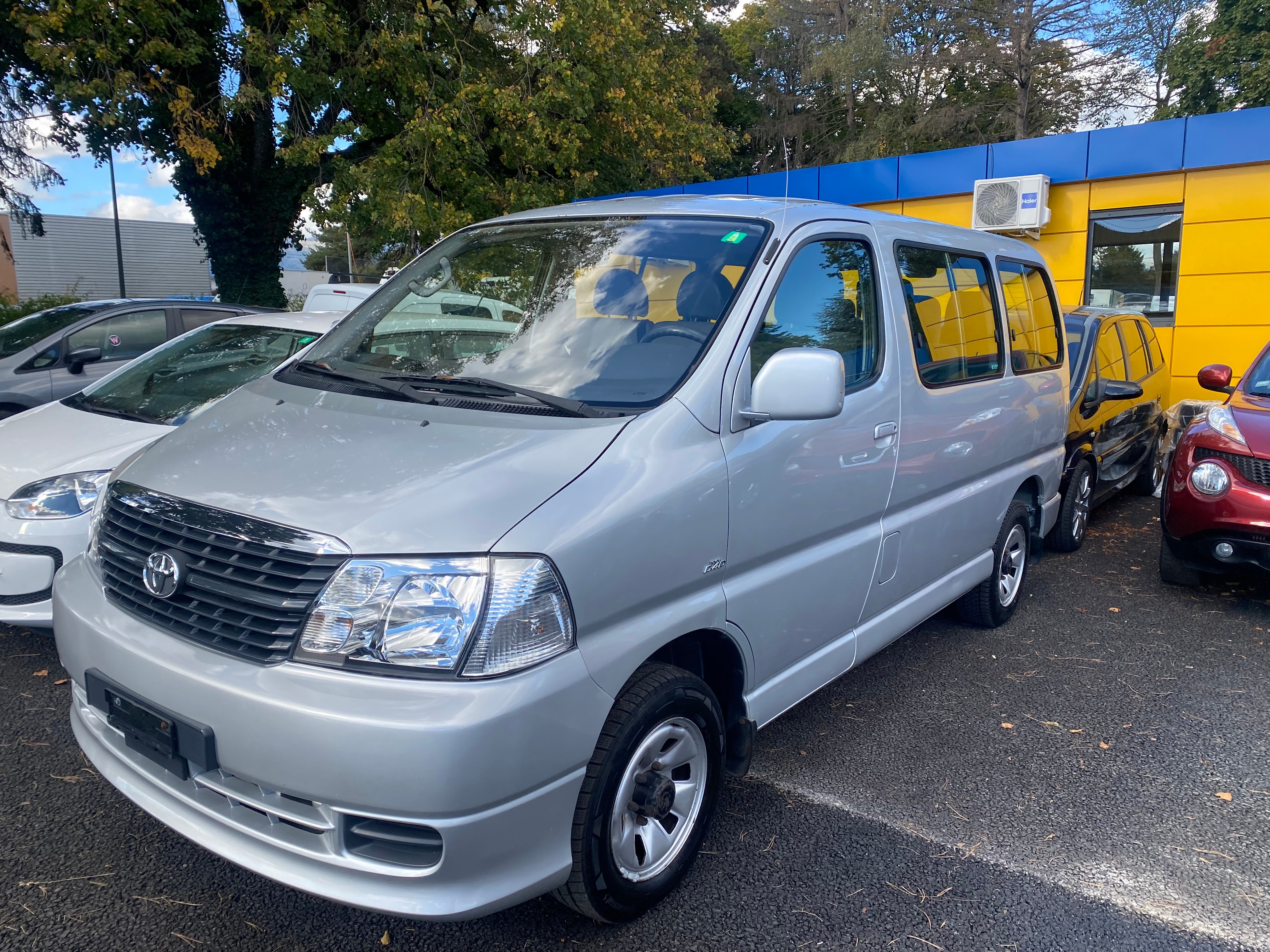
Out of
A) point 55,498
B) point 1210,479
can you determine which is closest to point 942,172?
point 1210,479

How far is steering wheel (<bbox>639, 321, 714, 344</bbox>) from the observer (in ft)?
9.36

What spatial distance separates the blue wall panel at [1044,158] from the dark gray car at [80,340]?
1002 centimetres

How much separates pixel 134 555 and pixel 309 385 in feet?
2.67

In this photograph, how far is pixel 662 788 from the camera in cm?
258

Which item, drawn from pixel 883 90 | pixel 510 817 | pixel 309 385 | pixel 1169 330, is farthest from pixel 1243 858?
pixel 883 90

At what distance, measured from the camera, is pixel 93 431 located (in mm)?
4586

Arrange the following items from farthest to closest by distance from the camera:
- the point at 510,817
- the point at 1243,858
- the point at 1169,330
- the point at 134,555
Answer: the point at 1169,330 → the point at 1243,858 → the point at 134,555 → the point at 510,817

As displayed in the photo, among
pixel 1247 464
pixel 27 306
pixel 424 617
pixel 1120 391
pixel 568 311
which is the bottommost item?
pixel 1247 464

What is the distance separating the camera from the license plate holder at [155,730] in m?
2.21

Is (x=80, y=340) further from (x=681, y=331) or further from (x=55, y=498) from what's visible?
(x=681, y=331)

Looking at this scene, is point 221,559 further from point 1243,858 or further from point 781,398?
point 1243,858

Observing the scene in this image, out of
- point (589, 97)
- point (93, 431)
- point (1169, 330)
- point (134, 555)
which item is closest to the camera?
point (134, 555)

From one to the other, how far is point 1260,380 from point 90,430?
6.99 m

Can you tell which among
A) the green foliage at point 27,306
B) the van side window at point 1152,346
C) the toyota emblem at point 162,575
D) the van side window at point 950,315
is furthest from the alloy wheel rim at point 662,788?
the green foliage at point 27,306
